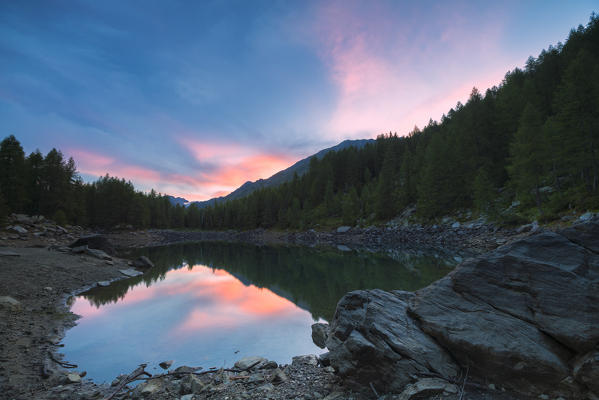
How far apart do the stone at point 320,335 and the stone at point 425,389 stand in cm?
555

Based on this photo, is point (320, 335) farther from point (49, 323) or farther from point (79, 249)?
point (79, 249)

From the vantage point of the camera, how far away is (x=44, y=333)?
1072cm

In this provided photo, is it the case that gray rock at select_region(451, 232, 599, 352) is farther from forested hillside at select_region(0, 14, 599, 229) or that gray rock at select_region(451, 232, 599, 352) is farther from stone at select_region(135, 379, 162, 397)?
forested hillside at select_region(0, 14, 599, 229)

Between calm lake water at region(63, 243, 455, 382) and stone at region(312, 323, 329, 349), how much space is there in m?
0.29

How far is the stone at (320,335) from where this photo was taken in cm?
1084

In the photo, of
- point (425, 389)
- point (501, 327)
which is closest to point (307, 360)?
point (425, 389)

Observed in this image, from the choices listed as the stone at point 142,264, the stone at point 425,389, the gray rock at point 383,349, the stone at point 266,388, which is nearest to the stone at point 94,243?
the stone at point 142,264

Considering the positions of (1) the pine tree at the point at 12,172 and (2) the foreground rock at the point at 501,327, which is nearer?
(2) the foreground rock at the point at 501,327

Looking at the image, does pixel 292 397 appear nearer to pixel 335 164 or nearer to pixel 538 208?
pixel 538 208

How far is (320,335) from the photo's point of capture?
11.1 meters

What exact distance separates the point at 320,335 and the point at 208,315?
790 cm

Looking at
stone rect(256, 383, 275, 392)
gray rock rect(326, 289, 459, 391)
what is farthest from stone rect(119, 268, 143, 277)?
gray rock rect(326, 289, 459, 391)

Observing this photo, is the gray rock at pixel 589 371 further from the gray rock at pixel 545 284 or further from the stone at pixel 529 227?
the stone at pixel 529 227

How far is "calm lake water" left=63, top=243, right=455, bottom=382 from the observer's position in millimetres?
10109
